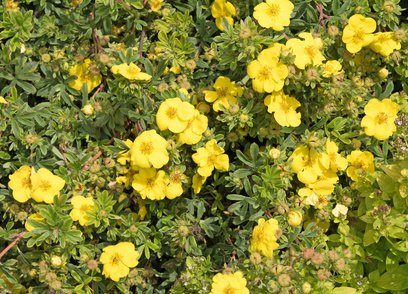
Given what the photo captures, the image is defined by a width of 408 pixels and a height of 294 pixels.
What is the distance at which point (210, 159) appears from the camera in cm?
284

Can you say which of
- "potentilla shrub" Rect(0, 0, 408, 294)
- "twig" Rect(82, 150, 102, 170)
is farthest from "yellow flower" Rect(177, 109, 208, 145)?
"twig" Rect(82, 150, 102, 170)

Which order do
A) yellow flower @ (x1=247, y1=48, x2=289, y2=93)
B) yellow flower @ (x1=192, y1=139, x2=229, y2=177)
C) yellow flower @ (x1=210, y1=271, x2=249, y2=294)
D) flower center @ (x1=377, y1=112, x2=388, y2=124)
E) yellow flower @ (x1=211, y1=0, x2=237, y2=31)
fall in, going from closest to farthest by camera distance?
yellow flower @ (x1=210, y1=271, x2=249, y2=294) < yellow flower @ (x1=247, y1=48, x2=289, y2=93) < yellow flower @ (x1=192, y1=139, x2=229, y2=177) < flower center @ (x1=377, y1=112, x2=388, y2=124) < yellow flower @ (x1=211, y1=0, x2=237, y2=31)

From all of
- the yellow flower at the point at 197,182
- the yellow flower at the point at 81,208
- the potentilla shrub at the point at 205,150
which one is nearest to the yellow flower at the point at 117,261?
the potentilla shrub at the point at 205,150

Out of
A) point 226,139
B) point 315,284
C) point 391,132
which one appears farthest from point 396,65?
point 315,284

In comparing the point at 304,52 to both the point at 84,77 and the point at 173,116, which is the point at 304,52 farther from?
the point at 84,77

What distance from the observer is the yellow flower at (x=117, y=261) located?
2.73 m

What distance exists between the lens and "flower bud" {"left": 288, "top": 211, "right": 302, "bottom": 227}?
9.00ft

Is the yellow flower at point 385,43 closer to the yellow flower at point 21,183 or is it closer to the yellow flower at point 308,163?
the yellow flower at point 308,163

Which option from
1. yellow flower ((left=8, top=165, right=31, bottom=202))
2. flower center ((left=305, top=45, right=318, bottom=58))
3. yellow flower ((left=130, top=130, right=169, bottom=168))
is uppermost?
flower center ((left=305, top=45, right=318, bottom=58))

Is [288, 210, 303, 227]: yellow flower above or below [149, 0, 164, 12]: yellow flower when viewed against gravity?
below

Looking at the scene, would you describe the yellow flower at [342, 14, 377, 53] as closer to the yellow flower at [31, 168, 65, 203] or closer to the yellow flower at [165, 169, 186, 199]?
the yellow flower at [165, 169, 186, 199]

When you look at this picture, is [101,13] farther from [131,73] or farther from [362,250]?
[362,250]

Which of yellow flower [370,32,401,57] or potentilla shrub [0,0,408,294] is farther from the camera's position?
yellow flower [370,32,401,57]

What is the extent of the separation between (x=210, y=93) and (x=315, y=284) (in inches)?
35.9
